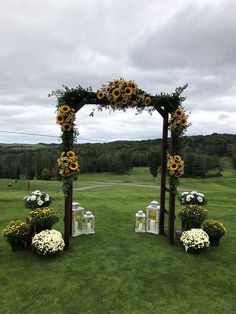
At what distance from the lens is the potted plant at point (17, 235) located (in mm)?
7074

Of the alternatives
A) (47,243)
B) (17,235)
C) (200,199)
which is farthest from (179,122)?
(17,235)

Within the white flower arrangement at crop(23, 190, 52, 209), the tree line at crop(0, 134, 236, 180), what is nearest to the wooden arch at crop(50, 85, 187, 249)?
the white flower arrangement at crop(23, 190, 52, 209)

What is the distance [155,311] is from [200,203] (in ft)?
15.0

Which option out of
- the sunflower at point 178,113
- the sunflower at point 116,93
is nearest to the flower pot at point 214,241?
the sunflower at point 178,113

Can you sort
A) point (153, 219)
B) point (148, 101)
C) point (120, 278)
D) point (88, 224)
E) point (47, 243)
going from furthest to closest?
1. point (153, 219)
2. point (88, 224)
3. point (148, 101)
4. point (47, 243)
5. point (120, 278)

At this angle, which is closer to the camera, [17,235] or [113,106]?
[17,235]

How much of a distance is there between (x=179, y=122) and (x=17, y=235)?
19.0 ft

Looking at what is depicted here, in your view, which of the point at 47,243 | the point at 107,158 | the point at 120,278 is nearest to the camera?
the point at 120,278

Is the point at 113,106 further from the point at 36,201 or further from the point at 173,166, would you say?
the point at 36,201

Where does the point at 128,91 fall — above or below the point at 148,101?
above

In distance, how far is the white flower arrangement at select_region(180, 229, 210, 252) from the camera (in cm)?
719

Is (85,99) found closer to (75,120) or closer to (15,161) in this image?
(75,120)

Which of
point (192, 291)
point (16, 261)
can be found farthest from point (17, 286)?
point (192, 291)

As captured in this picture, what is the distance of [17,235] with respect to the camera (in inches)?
279
